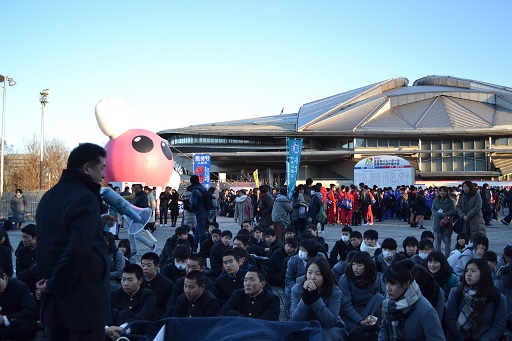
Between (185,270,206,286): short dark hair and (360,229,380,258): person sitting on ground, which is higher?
(360,229,380,258): person sitting on ground

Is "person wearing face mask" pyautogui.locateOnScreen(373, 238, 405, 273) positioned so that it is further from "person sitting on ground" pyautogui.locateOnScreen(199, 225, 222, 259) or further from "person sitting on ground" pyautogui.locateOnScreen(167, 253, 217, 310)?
"person sitting on ground" pyautogui.locateOnScreen(199, 225, 222, 259)

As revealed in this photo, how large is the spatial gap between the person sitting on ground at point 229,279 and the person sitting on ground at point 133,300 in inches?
39.6

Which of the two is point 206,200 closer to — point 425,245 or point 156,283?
point 156,283

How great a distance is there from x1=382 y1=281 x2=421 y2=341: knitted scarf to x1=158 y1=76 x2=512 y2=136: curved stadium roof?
153 feet

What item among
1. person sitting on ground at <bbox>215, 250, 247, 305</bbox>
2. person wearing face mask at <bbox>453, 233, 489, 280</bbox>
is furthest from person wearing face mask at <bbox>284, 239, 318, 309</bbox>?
person wearing face mask at <bbox>453, 233, 489, 280</bbox>

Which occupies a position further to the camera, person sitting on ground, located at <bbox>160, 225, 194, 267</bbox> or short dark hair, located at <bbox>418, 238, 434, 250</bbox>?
person sitting on ground, located at <bbox>160, 225, 194, 267</bbox>

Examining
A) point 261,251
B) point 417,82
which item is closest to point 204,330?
point 261,251

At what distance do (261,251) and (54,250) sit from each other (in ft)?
20.9

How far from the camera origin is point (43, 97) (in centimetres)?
3241

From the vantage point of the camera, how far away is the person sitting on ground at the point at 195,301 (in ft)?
17.3

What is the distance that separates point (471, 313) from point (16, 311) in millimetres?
4703

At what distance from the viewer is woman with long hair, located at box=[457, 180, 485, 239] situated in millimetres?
9523

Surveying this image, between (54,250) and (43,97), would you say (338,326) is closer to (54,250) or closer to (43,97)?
(54,250)

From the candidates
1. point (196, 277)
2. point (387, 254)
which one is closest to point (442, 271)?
point (387, 254)
